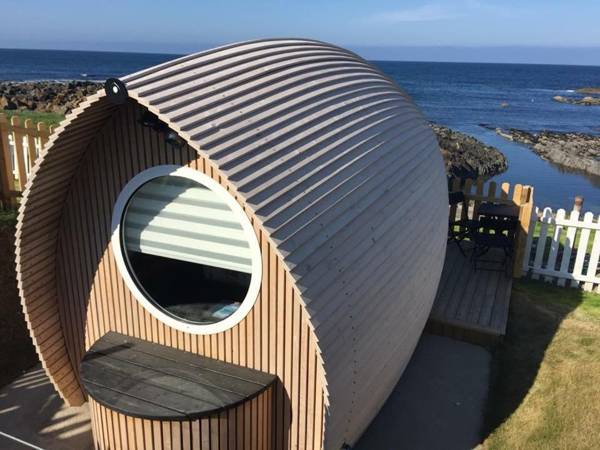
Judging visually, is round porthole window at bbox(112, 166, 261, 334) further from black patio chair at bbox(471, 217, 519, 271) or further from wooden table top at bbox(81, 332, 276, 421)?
black patio chair at bbox(471, 217, 519, 271)

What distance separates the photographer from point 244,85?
4.68m

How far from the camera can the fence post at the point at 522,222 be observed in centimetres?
917

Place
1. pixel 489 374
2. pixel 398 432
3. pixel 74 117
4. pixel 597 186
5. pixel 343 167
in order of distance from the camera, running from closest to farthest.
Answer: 1. pixel 74 117
2. pixel 343 167
3. pixel 398 432
4. pixel 489 374
5. pixel 597 186

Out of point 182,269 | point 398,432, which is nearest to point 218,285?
point 182,269

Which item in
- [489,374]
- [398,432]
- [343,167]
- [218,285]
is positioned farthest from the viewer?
[489,374]

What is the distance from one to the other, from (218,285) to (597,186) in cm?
2582

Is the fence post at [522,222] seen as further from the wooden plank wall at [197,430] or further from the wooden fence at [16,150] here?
the wooden fence at [16,150]

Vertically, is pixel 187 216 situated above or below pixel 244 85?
below

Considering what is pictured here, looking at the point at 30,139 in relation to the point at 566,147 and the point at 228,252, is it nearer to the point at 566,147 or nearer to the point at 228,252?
the point at 228,252

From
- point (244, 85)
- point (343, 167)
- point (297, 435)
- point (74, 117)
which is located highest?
point (244, 85)

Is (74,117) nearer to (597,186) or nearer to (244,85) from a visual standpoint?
(244,85)

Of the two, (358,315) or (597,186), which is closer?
(358,315)

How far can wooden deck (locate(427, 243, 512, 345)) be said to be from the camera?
757 centimetres

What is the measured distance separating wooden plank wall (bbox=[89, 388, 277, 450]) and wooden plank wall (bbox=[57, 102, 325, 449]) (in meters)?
0.20
